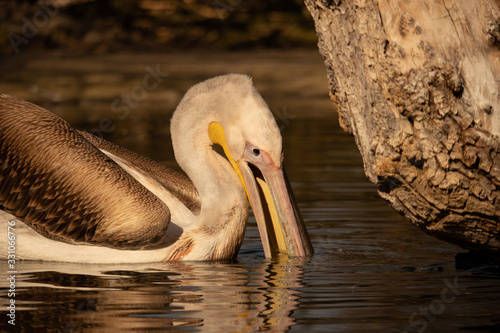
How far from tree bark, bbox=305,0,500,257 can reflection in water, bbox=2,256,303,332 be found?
86cm

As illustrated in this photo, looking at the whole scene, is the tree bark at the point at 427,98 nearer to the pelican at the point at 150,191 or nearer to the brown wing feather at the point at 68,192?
the pelican at the point at 150,191

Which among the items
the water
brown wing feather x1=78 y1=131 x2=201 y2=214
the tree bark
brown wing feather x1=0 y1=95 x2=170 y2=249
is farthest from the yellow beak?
the tree bark

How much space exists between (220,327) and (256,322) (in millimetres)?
180

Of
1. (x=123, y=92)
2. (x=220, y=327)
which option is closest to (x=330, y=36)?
(x=220, y=327)

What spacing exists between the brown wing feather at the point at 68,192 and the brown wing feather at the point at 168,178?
74 centimetres

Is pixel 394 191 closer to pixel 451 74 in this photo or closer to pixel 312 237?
pixel 451 74

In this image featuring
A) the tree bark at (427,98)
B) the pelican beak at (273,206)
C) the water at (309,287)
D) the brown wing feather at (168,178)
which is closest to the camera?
the water at (309,287)

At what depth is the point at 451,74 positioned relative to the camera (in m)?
4.59

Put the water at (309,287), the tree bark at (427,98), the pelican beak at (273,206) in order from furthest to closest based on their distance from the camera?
the pelican beak at (273,206), the tree bark at (427,98), the water at (309,287)

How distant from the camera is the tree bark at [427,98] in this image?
459cm

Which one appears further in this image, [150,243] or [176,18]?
[176,18]

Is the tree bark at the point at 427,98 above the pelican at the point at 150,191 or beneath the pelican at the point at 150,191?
above

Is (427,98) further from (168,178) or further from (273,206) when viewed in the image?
(168,178)

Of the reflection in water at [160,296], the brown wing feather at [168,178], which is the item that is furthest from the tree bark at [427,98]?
the brown wing feather at [168,178]
